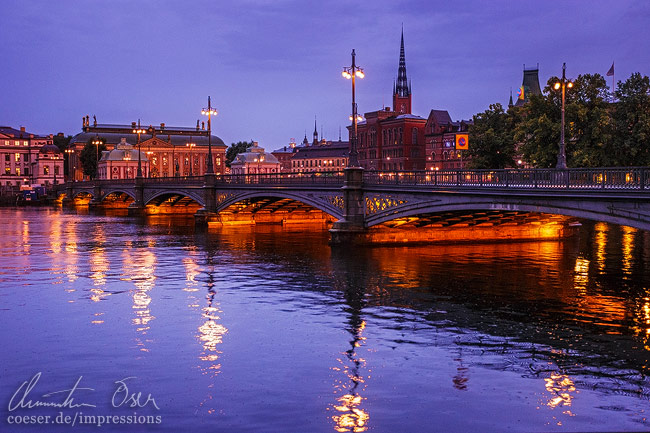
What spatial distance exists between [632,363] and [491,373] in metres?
3.87

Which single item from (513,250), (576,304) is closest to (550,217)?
(513,250)

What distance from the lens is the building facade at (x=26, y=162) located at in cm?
18200

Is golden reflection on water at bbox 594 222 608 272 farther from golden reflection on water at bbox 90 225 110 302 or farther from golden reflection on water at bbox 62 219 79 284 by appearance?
golden reflection on water at bbox 62 219 79 284

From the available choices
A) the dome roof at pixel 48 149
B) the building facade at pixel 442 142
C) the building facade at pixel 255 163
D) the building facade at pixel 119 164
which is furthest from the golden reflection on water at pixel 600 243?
the dome roof at pixel 48 149

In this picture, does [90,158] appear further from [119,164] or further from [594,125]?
[594,125]

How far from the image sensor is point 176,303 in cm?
2519

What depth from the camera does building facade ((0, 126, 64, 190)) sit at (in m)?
182

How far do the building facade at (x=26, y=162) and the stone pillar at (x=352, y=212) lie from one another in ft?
506

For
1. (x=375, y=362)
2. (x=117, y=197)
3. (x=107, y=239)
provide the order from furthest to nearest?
1. (x=117, y=197)
2. (x=107, y=239)
3. (x=375, y=362)

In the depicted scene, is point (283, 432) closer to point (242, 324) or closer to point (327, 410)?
point (327, 410)

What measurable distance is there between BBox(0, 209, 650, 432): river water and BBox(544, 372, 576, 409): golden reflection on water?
44mm

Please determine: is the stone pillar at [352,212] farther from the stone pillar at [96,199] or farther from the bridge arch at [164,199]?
the stone pillar at [96,199]

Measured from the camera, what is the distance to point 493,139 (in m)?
71.6

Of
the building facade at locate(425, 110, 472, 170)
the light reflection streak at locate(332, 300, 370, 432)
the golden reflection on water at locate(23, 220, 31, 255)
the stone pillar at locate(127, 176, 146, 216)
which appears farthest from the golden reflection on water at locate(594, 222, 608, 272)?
the building facade at locate(425, 110, 472, 170)
